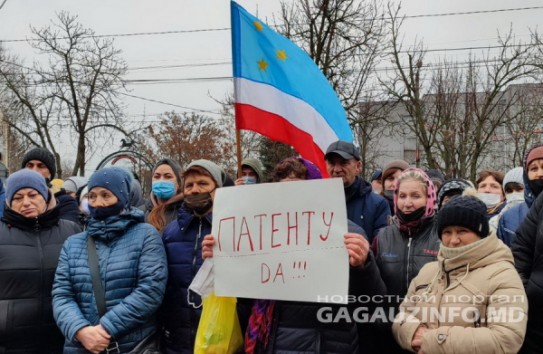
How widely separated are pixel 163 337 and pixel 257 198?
1.33 m

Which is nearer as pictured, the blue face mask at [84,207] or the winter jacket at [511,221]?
the winter jacket at [511,221]

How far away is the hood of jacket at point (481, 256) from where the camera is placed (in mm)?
2895

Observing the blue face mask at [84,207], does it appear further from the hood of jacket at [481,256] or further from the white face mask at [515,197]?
the white face mask at [515,197]

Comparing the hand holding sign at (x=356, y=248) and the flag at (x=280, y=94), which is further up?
the flag at (x=280, y=94)

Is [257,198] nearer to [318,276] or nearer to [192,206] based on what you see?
[318,276]

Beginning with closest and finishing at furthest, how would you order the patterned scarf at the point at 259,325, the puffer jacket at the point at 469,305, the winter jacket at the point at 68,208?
the puffer jacket at the point at 469,305
the patterned scarf at the point at 259,325
the winter jacket at the point at 68,208

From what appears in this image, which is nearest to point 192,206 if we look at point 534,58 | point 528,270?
point 528,270

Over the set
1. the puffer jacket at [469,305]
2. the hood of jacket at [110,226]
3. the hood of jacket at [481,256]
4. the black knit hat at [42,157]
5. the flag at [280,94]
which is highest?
the flag at [280,94]

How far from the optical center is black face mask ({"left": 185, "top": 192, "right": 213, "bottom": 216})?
3.77 m

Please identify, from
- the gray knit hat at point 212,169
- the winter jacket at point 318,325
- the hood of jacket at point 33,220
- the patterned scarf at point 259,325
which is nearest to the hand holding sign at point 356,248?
the winter jacket at point 318,325

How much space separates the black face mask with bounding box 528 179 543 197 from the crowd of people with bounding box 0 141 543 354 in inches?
0.4

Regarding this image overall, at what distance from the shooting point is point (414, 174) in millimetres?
3580

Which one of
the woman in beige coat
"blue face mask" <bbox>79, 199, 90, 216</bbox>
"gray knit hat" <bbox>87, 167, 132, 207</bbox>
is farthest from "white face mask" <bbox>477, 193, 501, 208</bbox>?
"blue face mask" <bbox>79, 199, 90, 216</bbox>

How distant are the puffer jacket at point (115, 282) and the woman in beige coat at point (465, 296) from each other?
1498 millimetres
